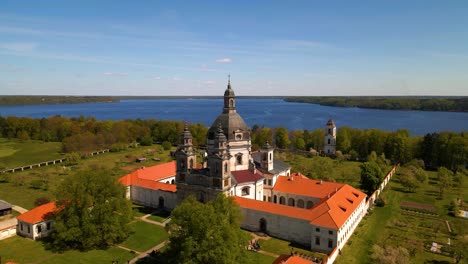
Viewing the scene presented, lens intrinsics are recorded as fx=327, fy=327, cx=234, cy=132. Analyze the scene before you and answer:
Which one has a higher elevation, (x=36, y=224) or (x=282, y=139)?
(x=282, y=139)

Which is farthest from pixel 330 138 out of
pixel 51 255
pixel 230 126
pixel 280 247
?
pixel 51 255

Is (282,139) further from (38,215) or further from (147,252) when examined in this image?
(38,215)

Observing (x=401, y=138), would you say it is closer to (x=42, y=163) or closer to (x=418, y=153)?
(x=418, y=153)

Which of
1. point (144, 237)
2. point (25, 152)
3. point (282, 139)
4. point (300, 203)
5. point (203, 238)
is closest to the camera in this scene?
point (203, 238)

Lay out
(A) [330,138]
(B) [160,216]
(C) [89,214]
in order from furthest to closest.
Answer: (A) [330,138]
(B) [160,216]
(C) [89,214]

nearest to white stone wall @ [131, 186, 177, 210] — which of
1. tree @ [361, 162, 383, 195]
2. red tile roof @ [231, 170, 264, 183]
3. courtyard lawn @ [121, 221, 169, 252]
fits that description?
courtyard lawn @ [121, 221, 169, 252]

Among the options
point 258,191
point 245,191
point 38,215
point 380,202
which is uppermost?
point 245,191
